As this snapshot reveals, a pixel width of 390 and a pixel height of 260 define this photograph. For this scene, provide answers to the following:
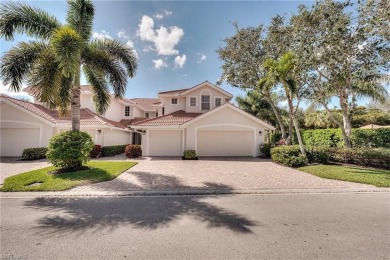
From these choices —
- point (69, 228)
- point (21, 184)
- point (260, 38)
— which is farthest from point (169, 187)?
point (260, 38)

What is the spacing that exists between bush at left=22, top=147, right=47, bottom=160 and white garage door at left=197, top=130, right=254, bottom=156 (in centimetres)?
1363

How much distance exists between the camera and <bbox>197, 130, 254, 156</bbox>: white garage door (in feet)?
58.6

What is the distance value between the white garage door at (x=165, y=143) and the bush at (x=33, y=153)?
9098 mm

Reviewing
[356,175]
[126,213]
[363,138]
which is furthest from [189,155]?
[363,138]

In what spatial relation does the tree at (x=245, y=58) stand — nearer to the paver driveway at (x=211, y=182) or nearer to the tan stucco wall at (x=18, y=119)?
the paver driveway at (x=211, y=182)

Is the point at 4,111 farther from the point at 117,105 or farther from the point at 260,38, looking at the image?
the point at 260,38

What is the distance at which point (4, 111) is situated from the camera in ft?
54.3

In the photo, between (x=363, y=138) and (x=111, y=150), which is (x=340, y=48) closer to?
(x=363, y=138)

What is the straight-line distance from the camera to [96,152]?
1659cm

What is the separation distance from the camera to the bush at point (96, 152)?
16494mm

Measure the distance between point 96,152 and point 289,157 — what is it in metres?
15.9

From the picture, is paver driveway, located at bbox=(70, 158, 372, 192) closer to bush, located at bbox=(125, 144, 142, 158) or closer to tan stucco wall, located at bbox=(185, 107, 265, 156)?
bush, located at bbox=(125, 144, 142, 158)

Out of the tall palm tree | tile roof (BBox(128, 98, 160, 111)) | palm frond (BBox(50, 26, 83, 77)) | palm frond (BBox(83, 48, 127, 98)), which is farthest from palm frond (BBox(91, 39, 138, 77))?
tile roof (BBox(128, 98, 160, 111))

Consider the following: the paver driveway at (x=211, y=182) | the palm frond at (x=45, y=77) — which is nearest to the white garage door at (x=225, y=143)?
the paver driveway at (x=211, y=182)
